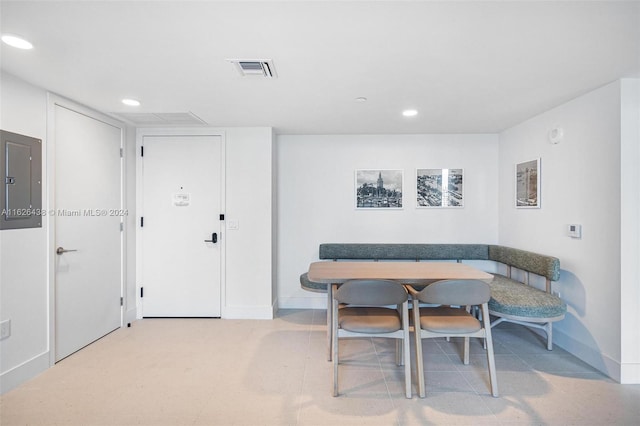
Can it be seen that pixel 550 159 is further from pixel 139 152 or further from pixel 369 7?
pixel 139 152

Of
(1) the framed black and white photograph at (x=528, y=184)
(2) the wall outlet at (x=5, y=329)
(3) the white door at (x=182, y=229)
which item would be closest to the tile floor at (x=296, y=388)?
(2) the wall outlet at (x=5, y=329)

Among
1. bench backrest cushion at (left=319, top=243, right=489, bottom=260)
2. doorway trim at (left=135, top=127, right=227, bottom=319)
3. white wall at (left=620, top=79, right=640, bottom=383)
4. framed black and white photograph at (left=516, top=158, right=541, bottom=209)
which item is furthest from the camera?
bench backrest cushion at (left=319, top=243, right=489, bottom=260)

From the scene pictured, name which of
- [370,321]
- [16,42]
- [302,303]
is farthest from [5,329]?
[302,303]

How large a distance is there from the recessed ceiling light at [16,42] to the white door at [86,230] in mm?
975

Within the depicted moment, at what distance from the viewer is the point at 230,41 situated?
1807 mm

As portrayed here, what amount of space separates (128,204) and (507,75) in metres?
4.21

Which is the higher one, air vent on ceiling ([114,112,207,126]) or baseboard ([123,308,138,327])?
air vent on ceiling ([114,112,207,126])

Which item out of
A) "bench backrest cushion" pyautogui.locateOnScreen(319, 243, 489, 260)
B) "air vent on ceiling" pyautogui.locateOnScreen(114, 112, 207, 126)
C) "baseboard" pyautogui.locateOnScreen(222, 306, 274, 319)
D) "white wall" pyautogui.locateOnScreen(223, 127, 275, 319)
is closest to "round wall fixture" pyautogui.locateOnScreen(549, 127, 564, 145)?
"bench backrest cushion" pyautogui.locateOnScreen(319, 243, 489, 260)

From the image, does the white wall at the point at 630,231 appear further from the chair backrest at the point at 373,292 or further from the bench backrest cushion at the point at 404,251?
the chair backrest at the point at 373,292

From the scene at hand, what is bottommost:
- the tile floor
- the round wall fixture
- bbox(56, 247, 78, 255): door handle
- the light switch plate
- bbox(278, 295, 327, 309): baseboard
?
the tile floor

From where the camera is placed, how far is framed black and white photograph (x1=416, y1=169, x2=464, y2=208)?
13.7 ft

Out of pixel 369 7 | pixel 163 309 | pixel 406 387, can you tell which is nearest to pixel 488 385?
pixel 406 387

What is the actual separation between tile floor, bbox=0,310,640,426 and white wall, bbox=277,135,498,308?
4.50 feet

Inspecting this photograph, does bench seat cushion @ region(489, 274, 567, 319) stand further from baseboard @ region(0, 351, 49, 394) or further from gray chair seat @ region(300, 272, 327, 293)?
baseboard @ region(0, 351, 49, 394)
